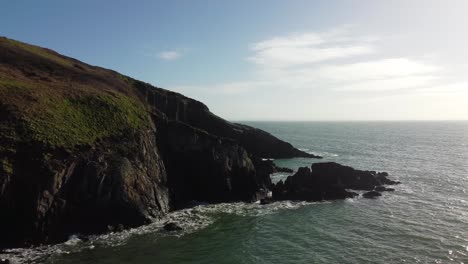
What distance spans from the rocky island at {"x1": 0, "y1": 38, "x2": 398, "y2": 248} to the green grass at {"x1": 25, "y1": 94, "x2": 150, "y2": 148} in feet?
0.52

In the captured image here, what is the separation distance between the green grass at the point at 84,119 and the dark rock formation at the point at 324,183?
29150 millimetres

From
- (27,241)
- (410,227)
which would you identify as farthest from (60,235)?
(410,227)

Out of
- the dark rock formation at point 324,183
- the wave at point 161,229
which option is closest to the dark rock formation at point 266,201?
the wave at point 161,229

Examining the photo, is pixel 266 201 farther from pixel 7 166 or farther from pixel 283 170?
pixel 7 166

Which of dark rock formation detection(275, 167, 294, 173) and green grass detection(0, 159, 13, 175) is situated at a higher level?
green grass detection(0, 159, 13, 175)

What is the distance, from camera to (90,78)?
3039 inches

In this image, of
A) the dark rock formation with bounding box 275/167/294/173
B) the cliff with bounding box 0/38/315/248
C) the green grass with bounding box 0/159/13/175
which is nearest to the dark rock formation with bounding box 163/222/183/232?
the cliff with bounding box 0/38/315/248

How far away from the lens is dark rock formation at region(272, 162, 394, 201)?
226 feet

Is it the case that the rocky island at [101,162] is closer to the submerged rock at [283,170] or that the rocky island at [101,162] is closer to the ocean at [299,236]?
the ocean at [299,236]

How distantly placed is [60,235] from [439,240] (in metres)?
45.8

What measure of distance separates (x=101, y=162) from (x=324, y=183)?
150ft

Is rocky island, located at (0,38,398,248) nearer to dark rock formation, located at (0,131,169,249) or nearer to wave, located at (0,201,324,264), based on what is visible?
dark rock formation, located at (0,131,169,249)

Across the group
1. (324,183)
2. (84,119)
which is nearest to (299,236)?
(324,183)

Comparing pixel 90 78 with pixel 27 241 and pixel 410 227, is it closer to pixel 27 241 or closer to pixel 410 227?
pixel 27 241
